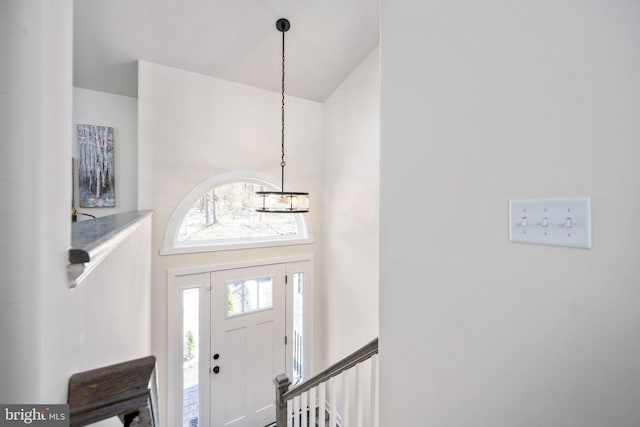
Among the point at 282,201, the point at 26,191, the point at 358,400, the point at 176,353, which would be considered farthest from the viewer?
the point at 176,353

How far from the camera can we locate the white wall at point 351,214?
123 inches

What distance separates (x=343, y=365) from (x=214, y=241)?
7.43 feet

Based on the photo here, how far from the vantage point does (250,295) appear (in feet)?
11.5

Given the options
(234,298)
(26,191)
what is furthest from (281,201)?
(26,191)

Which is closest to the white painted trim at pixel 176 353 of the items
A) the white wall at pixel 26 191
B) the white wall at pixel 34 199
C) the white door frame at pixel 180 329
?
the white door frame at pixel 180 329

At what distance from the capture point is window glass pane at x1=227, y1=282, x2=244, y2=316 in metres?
3.35

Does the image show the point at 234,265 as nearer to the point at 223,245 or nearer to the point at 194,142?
the point at 223,245

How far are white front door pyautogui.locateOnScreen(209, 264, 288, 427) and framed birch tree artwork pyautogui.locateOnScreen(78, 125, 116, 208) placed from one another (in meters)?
1.39

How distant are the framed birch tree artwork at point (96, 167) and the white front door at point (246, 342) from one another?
1.39 m

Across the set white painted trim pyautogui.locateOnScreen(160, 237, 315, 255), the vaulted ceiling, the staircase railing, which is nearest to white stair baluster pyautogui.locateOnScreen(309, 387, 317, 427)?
the staircase railing

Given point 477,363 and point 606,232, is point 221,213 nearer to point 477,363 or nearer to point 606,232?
point 477,363

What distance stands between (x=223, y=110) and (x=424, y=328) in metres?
3.04

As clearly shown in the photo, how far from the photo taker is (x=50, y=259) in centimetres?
46

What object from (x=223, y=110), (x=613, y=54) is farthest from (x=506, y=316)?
(x=223, y=110)
